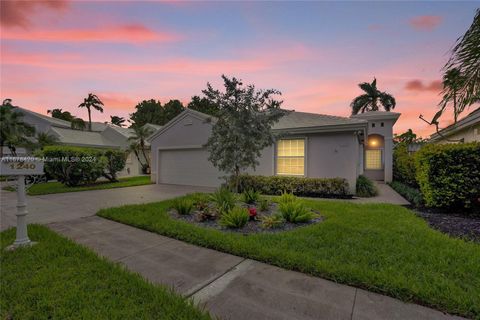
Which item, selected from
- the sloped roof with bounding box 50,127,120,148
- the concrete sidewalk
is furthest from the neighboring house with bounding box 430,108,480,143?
the sloped roof with bounding box 50,127,120,148

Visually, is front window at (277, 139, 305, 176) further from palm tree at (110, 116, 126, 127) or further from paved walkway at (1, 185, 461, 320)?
palm tree at (110, 116, 126, 127)

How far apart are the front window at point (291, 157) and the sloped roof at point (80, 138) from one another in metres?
17.5

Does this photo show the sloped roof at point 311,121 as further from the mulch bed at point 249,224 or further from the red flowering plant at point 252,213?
the red flowering plant at point 252,213

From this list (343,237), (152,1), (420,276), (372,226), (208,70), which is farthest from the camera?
(208,70)

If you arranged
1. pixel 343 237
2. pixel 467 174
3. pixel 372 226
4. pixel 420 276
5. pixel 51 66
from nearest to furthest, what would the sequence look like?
pixel 420 276, pixel 343 237, pixel 372 226, pixel 467 174, pixel 51 66

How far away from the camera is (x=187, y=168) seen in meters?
13.5

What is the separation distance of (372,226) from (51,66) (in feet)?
36.6

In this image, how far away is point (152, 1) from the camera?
6848 millimetres

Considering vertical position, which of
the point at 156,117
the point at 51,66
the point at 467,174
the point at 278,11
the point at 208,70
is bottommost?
the point at 467,174

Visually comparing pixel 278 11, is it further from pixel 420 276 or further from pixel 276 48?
pixel 420 276

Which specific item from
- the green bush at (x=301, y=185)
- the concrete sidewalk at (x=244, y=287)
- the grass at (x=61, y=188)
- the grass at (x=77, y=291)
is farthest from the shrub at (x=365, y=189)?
the grass at (x=61, y=188)

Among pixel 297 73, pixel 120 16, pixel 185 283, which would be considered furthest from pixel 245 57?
pixel 185 283

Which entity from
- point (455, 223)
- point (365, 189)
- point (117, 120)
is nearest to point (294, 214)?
point (455, 223)

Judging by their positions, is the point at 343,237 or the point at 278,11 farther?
the point at 278,11
